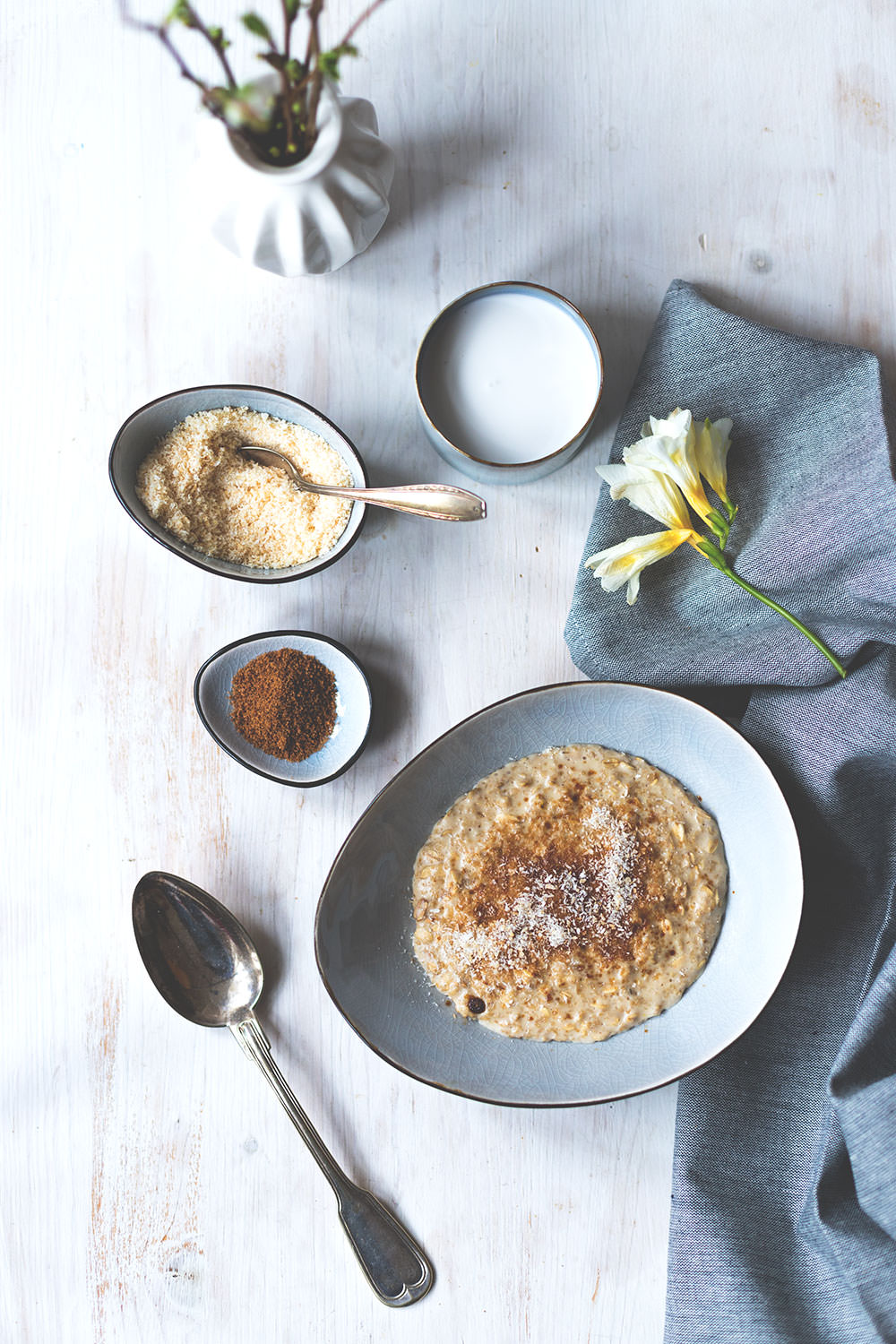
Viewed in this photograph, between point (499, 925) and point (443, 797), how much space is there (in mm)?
183

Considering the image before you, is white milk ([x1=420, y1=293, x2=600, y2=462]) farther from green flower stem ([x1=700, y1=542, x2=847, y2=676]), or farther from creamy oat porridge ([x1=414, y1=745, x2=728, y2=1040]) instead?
creamy oat porridge ([x1=414, y1=745, x2=728, y2=1040])

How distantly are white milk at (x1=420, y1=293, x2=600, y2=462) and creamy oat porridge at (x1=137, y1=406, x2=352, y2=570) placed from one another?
177mm

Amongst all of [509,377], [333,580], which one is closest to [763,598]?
[509,377]

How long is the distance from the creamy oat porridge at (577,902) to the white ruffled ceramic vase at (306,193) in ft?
2.37

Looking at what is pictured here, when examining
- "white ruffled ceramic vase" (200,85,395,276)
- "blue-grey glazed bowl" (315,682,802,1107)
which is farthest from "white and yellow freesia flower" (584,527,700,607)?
"white ruffled ceramic vase" (200,85,395,276)

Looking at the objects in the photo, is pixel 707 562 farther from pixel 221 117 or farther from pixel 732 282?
pixel 221 117

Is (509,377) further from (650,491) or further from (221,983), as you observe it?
(221,983)

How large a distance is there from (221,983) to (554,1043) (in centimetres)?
45

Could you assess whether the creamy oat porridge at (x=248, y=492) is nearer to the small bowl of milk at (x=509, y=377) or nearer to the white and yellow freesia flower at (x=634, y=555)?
the small bowl of milk at (x=509, y=377)

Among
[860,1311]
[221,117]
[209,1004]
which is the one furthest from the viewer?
[209,1004]

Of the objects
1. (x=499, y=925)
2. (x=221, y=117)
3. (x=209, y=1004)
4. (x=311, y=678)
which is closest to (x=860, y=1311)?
(x=499, y=925)

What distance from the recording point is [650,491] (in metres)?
1.24

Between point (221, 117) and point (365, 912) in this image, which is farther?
point (365, 912)

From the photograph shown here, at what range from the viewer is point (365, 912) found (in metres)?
1.35
